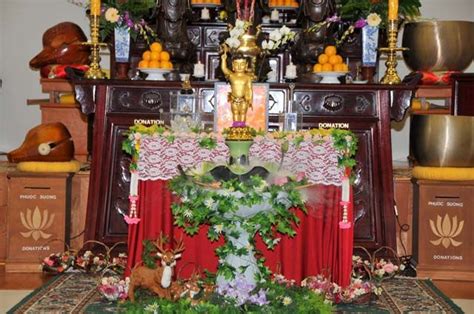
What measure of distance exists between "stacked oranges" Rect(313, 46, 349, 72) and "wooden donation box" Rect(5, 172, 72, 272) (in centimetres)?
172

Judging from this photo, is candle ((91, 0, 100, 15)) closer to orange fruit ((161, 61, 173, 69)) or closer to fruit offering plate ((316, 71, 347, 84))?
orange fruit ((161, 61, 173, 69))

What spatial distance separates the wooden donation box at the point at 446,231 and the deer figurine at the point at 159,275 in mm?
1912

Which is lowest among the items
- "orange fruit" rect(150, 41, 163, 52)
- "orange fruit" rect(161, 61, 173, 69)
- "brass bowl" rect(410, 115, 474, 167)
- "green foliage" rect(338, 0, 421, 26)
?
"brass bowl" rect(410, 115, 474, 167)

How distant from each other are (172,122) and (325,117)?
1.09 metres

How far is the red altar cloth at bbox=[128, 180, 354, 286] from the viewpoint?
17.2 ft

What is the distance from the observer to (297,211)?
5309 mm

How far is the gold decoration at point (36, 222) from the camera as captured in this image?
611cm

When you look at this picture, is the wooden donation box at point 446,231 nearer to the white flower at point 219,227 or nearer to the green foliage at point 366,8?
the green foliage at point 366,8

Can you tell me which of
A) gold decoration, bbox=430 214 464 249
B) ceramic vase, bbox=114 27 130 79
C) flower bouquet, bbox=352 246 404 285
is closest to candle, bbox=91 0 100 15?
ceramic vase, bbox=114 27 130 79

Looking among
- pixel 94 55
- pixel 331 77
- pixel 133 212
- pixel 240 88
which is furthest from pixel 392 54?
pixel 133 212

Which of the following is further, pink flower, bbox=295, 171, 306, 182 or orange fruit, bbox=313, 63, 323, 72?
orange fruit, bbox=313, 63, 323, 72

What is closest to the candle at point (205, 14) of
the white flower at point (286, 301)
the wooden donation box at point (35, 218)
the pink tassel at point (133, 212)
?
the wooden donation box at point (35, 218)

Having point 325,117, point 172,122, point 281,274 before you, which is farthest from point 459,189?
point 172,122

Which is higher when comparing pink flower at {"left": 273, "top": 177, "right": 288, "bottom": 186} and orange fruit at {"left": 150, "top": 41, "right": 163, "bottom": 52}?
orange fruit at {"left": 150, "top": 41, "right": 163, "bottom": 52}
